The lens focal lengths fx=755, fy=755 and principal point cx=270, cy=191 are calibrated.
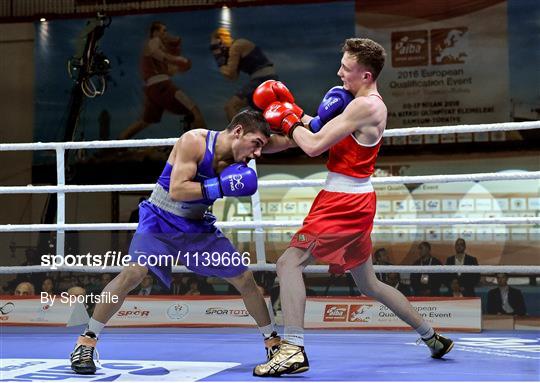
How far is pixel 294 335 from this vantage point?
2418 mm

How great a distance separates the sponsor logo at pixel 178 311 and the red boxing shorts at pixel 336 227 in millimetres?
1425

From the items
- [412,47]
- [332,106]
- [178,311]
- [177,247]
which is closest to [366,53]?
[332,106]

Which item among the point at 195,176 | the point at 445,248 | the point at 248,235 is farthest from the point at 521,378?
the point at 445,248

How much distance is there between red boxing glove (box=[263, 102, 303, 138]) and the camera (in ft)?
8.18

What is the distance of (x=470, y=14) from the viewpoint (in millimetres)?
9109

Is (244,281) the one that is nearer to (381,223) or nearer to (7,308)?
(381,223)

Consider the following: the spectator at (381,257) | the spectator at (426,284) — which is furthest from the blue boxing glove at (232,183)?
the spectator at (381,257)

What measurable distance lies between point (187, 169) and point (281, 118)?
358mm

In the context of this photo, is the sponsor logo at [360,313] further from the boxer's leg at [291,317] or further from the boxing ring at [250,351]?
the boxer's leg at [291,317]

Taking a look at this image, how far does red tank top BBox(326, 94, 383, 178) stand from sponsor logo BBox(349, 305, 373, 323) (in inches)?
49.2

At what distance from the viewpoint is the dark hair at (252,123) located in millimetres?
2496

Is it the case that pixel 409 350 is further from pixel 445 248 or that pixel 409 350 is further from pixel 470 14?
pixel 470 14

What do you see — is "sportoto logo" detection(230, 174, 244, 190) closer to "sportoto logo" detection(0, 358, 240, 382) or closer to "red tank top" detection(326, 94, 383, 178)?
"red tank top" detection(326, 94, 383, 178)

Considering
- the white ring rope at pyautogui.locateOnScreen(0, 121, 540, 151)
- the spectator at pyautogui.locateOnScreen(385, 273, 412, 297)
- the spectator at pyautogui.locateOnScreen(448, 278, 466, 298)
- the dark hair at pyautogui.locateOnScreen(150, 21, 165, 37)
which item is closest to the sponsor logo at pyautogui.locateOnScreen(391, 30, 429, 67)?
the dark hair at pyautogui.locateOnScreen(150, 21, 165, 37)
